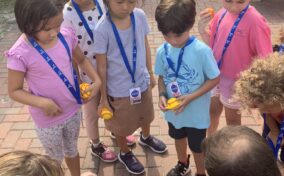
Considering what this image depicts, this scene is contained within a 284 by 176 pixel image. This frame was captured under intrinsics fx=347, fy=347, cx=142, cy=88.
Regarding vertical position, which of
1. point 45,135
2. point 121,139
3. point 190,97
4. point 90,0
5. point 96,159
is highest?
point 90,0

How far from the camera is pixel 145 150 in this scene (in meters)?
3.25

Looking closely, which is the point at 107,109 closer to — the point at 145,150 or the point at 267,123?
the point at 145,150

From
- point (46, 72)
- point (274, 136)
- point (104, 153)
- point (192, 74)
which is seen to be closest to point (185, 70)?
point (192, 74)

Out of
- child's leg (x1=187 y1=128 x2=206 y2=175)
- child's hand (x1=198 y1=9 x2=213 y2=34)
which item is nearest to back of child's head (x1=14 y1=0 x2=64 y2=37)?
child's hand (x1=198 y1=9 x2=213 y2=34)

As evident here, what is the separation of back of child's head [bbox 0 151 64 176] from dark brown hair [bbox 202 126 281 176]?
66 centimetres

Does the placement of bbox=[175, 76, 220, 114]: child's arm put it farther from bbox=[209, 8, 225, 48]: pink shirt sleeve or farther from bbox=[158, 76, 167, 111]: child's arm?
bbox=[209, 8, 225, 48]: pink shirt sleeve

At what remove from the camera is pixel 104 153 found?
123 inches

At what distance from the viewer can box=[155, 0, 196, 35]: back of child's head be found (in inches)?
86.4

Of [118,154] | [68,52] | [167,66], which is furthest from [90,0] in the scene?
[118,154]

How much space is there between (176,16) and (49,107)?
99 cm

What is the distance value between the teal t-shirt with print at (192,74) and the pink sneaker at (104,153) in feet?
2.69

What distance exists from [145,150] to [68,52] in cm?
135

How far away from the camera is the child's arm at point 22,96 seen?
7.00ft

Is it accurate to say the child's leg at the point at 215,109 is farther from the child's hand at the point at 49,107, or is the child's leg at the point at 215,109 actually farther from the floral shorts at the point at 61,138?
the child's hand at the point at 49,107
